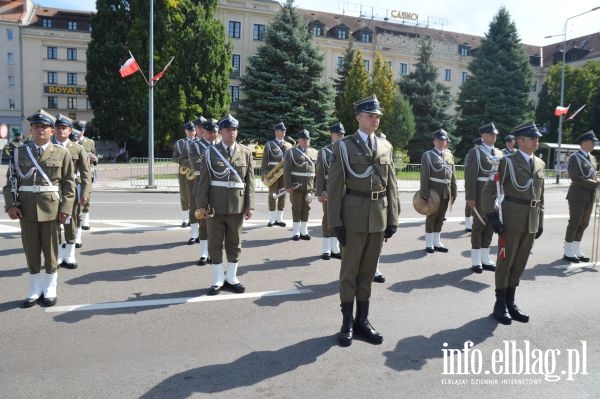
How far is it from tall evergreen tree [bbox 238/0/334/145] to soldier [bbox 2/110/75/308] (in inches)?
1076

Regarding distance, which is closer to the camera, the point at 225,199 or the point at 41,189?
the point at 41,189

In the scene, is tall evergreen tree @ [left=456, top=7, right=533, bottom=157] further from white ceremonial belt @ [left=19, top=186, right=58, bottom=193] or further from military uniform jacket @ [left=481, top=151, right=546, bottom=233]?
white ceremonial belt @ [left=19, top=186, right=58, bottom=193]

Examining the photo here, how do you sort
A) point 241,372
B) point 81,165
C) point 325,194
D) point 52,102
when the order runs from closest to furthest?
A: point 241,372
point 81,165
point 325,194
point 52,102

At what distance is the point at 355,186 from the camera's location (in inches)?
200

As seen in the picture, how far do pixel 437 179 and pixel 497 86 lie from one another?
42172 millimetres

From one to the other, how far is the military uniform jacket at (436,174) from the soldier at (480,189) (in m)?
0.56

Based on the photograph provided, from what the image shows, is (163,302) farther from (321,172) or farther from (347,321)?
(321,172)

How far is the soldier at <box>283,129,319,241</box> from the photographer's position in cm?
1041

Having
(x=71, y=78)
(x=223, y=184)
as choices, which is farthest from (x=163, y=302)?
(x=71, y=78)

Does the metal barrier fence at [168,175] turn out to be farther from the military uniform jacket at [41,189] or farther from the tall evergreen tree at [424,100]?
the military uniform jacket at [41,189]

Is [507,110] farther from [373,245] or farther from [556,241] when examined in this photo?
[373,245]

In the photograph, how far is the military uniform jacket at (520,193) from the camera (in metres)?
5.83

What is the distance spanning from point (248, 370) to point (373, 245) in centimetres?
179

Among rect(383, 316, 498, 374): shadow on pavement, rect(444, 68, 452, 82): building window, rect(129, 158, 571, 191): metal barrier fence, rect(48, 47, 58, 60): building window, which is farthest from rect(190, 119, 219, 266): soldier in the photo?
rect(444, 68, 452, 82): building window
